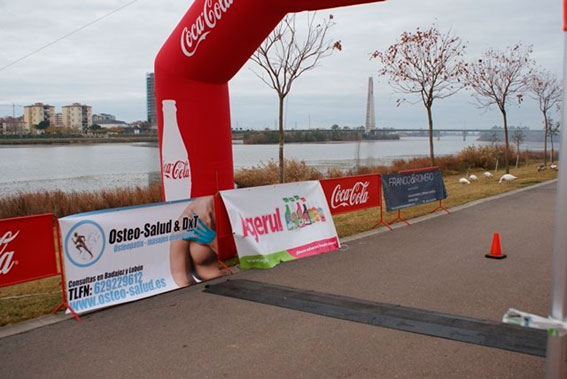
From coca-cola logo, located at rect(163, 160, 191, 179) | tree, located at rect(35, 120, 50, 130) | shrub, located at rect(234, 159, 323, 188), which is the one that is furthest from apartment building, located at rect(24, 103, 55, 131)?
coca-cola logo, located at rect(163, 160, 191, 179)

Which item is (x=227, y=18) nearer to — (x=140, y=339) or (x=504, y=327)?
(x=140, y=339)

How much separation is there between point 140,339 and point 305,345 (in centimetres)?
179

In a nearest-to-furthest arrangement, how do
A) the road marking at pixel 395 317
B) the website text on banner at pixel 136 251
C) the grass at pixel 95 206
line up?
the road marking at pixel 395 317 → the website text on banner at pixel 136 251 → the grass at pixel 95 206

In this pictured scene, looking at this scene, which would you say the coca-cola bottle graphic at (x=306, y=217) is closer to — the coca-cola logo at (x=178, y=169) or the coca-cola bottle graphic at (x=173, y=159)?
the coca-cola bottle graphic at (x=173, y=159)

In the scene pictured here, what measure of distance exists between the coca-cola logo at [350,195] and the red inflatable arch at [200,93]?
269 centimetres

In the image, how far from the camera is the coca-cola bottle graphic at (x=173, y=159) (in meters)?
8.95

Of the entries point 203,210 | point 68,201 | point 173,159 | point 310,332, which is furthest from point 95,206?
point 310,332

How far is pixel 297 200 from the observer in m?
10.2

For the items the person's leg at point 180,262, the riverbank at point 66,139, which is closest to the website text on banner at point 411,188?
the person's leg at point 180,262

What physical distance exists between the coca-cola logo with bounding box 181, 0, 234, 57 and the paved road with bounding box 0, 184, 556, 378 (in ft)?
12.3

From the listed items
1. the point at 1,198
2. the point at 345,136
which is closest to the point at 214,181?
the point at 1,198

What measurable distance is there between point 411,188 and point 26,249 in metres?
9.55

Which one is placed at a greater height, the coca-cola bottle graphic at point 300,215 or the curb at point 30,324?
the coca-cola bottle graphic at point 300,215

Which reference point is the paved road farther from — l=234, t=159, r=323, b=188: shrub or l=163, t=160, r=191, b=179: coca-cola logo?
l=234, t=159, r=323, b=188: shrub
